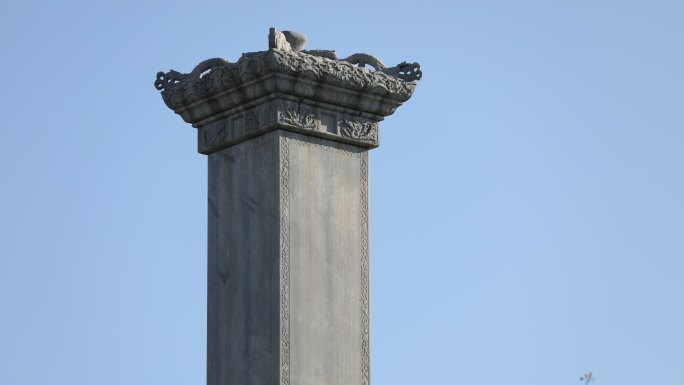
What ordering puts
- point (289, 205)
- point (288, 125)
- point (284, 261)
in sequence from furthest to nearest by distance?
point (288, 125) → point (289, 205) → point (284, 261)

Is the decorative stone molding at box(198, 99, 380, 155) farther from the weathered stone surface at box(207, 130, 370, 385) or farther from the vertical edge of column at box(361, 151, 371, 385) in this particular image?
the vertical edge of column at box(361, 151, 371, 385)

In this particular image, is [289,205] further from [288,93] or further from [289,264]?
[288,93]

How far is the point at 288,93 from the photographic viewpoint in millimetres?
22438

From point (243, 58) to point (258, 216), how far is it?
173 cm

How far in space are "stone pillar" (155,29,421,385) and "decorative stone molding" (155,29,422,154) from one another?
A: 15mm

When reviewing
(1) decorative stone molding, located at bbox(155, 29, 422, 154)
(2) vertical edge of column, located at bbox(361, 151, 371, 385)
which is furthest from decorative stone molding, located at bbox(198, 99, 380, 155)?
(2) vertical edge of column, located at bbox(361, 151, 371, 385)

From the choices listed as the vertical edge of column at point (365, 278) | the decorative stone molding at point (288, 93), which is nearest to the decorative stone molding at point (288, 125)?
the decorative stone molding at point (288, 93)

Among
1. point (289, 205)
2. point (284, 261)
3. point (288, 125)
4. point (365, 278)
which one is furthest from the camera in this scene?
point (365, 278)

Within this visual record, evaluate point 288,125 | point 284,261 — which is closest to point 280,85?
point 288,125

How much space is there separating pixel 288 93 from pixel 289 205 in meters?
1.22

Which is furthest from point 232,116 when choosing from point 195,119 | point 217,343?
point 217,343

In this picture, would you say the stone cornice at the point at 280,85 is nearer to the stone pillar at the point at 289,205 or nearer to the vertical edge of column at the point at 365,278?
the stone pillar at the point at 289,205

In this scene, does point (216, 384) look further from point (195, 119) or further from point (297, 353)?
point (195, 119)

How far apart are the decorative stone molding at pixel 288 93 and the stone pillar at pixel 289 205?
2cm
